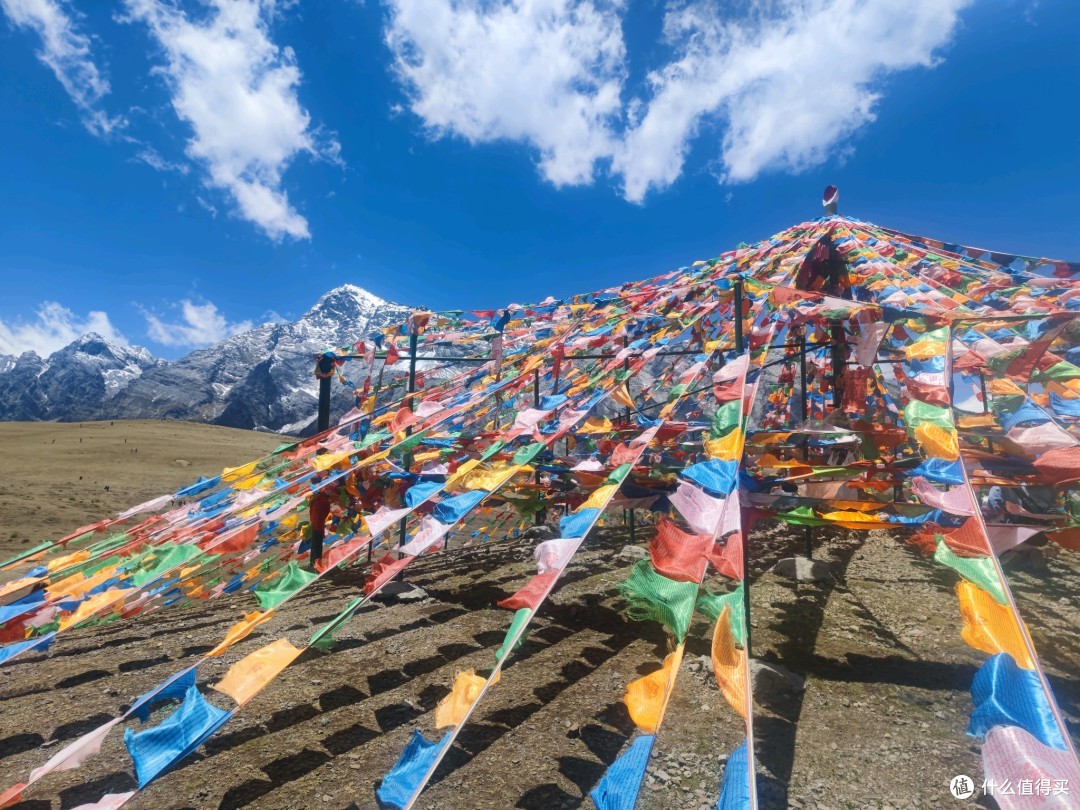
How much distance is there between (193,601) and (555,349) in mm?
5178

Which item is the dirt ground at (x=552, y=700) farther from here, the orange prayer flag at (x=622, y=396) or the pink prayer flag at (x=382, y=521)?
the orange prayer flag at (x=622, y=396)

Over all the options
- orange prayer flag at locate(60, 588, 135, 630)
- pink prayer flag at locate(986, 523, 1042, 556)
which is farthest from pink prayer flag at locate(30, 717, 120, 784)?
pink prayer flag at locate(986, 523, 1042, 556)

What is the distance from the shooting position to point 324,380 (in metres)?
7.39

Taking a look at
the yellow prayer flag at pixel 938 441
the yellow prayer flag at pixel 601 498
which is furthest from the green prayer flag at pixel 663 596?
the yellow prayer flag at pixel 938 441

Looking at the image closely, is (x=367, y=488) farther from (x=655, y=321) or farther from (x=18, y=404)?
(x=18, y=404)

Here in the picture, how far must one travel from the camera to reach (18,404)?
356 feet

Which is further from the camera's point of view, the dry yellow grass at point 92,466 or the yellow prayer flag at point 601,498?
the dry yellow grass at point 92,466

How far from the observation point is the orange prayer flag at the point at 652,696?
211cm

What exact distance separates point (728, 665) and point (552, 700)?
1702mm

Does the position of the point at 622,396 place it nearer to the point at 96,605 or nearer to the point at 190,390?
the point at 96,605

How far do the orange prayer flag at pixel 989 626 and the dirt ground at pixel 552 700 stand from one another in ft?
3.31

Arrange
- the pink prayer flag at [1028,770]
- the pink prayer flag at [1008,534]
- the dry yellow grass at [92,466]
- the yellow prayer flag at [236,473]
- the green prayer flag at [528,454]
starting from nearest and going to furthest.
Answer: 1. the pink prayer flag at [1028,770]
2. the pink prayer flag at [1008,534]
3. the green prayer flag at [528,454]
4. the yellow prayer flag at [236,473]
5. the dry yellow grass at [92,466]

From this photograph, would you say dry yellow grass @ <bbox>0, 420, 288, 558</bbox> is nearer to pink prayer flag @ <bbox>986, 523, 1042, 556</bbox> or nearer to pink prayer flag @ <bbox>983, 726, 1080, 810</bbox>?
pink prayer flag @ <bbox>983, 726, 1080, 810</bbox>

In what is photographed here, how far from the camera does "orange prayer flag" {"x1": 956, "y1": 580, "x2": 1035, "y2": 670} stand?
6.63ft
